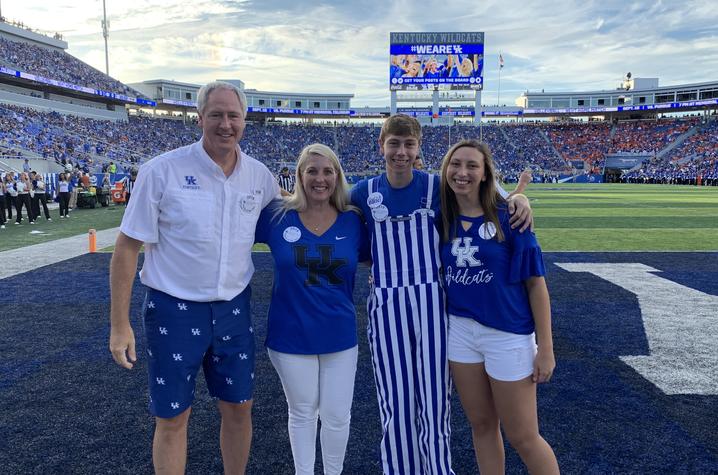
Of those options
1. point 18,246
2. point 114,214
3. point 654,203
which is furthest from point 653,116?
point 18,246

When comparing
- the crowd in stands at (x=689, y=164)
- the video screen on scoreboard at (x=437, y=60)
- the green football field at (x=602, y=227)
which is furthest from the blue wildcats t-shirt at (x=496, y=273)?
the crowd in stands at (x=689, y=164)

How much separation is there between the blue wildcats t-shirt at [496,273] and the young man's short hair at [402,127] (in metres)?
0.53

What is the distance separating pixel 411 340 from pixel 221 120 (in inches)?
56.7

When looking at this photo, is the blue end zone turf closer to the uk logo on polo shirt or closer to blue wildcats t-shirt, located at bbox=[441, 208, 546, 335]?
blue wildcats t-shirt, located at bbox=[441, 208, 546, 335]

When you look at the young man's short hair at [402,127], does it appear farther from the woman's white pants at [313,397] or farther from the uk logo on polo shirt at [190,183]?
the woman's white pants at [313,397]

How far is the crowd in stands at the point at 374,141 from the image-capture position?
123 ft

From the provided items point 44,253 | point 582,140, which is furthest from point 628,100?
point 44,253

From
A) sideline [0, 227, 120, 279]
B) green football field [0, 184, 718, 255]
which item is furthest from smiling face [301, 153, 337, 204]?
green football field [0, 184, 718, 255]

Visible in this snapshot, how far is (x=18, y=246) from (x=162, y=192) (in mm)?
11146

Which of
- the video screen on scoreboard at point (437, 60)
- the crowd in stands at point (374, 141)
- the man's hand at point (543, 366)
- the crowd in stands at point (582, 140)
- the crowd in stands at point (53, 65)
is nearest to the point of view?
the man's hand at point (543, 366)

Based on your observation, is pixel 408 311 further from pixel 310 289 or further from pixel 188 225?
pixel 188 225

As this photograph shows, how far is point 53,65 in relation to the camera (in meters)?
46.5

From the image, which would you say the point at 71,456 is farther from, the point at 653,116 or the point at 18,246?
the point at 653,116

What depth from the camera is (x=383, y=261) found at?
2.65 metres
